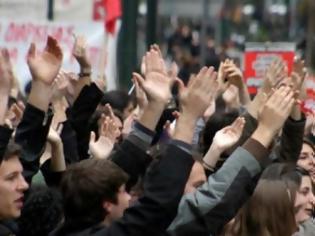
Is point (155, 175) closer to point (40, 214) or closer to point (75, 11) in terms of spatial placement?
point (40, 214)

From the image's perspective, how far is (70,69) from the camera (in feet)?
50.3

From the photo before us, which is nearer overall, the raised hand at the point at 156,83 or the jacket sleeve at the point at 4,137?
the jacket sleeve at the point at 4,137

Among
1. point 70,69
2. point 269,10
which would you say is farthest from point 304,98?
point 269,10

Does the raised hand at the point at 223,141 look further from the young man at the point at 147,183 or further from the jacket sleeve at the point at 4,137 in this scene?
the jacket sleeve at the point at 4,137

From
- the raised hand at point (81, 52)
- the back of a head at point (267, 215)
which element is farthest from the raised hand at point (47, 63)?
the raised hand at point (81, 52)

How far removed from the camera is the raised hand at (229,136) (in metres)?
7.87

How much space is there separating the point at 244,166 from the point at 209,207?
0.73 feet

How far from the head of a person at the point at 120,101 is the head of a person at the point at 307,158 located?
8.25ft

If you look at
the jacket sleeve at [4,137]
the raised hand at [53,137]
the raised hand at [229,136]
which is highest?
the jacket sleeve at [4,137]

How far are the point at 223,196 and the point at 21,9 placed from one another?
1050 centimetres

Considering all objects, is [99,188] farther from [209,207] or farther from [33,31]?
[33,31]

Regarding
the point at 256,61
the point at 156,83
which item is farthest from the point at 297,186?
the point at 256,61

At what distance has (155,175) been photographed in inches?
256

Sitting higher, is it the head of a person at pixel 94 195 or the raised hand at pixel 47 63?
the raised hand at pixel 47 63
